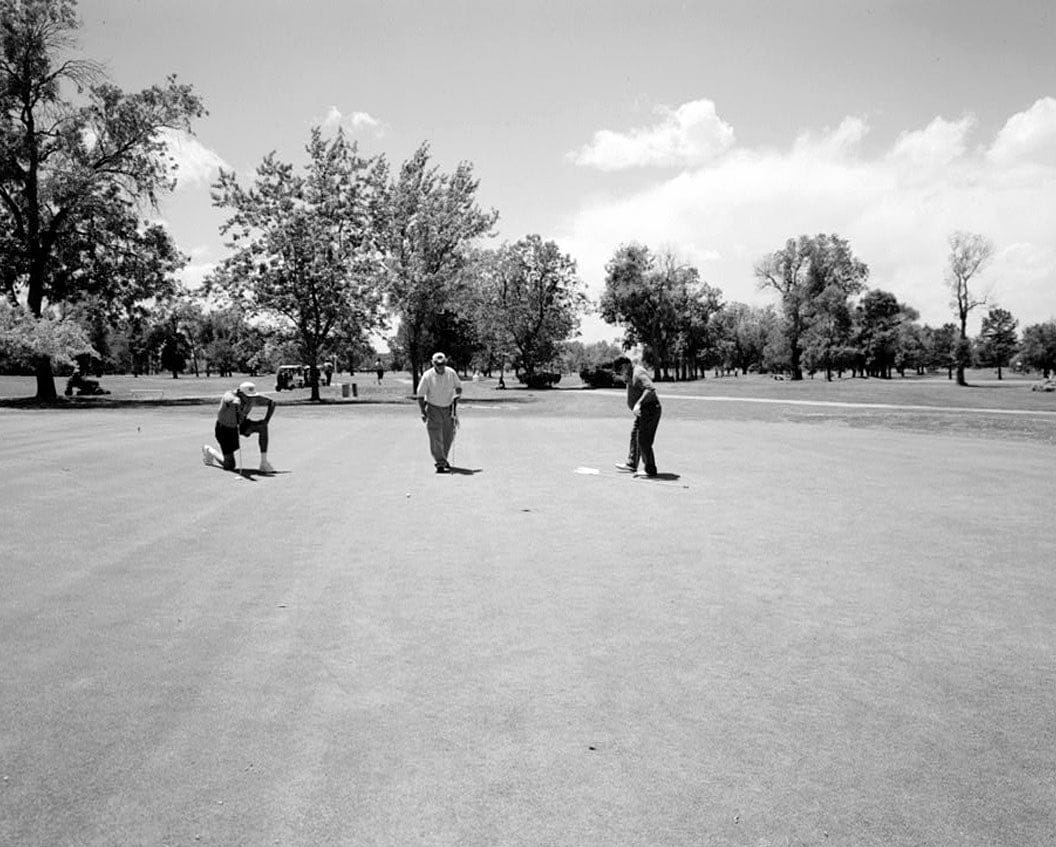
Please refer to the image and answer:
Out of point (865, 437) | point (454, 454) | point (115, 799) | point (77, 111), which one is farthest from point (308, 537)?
point (77, 111)

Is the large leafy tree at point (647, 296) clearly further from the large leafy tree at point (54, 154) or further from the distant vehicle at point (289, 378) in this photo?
the large leafy tree at point (54, 154)

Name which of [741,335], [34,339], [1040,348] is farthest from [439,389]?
[741,335]

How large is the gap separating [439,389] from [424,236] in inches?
1372

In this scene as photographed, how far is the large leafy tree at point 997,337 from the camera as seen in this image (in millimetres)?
120250

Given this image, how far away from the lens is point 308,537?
28.8 ft

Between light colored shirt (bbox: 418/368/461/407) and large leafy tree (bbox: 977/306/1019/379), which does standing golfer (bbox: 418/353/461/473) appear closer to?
light colored shirt (bbox: 418/368/461/407)

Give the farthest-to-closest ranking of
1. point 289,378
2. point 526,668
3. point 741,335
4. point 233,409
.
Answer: point 741,335
point 289,378
point 233,409
point 526,668

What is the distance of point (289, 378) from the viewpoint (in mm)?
65312

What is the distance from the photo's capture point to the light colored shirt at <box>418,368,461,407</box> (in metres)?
14.2

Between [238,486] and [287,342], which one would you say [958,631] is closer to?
[238,486]

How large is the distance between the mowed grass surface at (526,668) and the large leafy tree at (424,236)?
116ft

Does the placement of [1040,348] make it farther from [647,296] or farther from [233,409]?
Result: [233,409]

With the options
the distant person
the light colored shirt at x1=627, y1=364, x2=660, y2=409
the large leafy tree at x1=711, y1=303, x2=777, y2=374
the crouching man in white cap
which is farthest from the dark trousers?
the large leafy tree at x1=711, y1=303, x2=777, y2=374

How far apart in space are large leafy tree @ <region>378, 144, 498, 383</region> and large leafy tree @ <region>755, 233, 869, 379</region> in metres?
46.3
